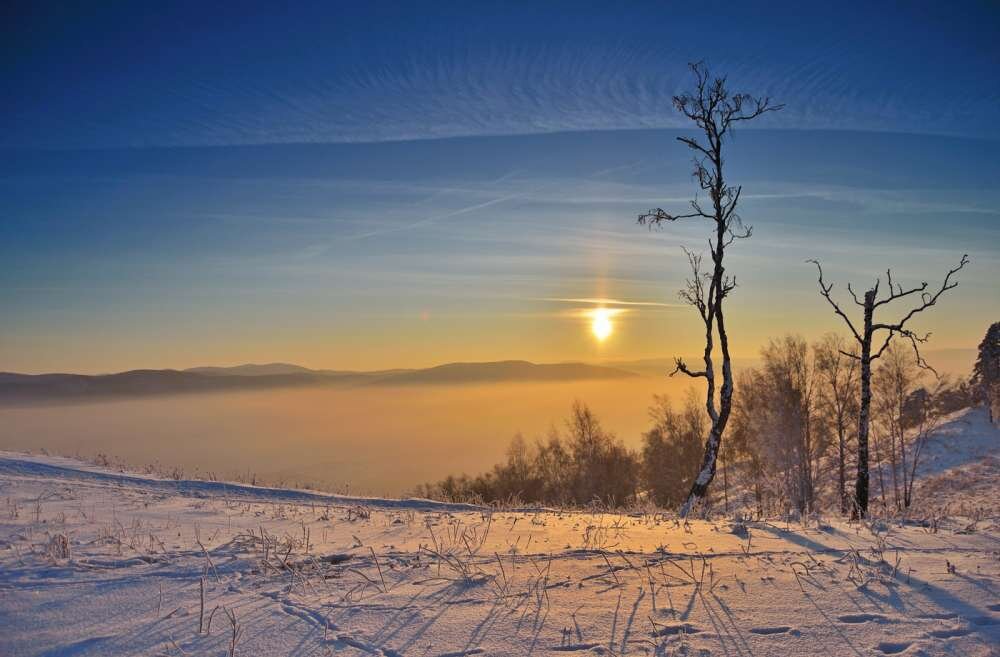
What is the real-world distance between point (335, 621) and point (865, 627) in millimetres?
3436

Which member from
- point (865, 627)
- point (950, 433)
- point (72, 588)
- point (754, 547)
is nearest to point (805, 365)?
point (950, 433)

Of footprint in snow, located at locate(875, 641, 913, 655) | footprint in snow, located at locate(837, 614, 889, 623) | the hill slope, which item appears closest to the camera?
footprint in snow, located at locate(875, 641, 913, 655)

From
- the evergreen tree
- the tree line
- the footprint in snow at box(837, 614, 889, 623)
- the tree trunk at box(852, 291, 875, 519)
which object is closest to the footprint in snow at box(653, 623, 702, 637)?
the footprint in snow at box(837, 614, 889, 623)

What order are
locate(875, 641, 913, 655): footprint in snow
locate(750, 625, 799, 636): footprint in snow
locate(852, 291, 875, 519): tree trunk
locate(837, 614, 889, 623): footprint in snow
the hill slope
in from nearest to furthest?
locate(875, 641, 913, 655): footprint in snow, the hill slope, locate(750, 625, 799, 636): footprint in snow, locate(837, 614, 889, 623): footprint in snow, locate(852, 291, 875, 519): tree trunk

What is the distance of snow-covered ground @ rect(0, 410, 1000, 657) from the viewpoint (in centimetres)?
362

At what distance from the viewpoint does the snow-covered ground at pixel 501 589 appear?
362cm

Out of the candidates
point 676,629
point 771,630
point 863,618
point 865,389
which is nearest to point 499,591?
point 676,629

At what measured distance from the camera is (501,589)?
4.55 meters

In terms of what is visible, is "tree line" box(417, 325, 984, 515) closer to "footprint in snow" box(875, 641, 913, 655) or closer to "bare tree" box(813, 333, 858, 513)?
"bare tree" box(813, 333, 858, 513)

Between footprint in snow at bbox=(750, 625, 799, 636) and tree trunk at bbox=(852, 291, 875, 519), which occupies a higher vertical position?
tree trunk at bbox=(852, 291, 875, 519)

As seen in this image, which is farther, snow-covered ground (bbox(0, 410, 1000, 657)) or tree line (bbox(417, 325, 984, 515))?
tree line (bbox(417, 325, 984, 515))

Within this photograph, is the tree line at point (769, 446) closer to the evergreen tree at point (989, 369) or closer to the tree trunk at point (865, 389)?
the evergreen tree at point (989, 369)

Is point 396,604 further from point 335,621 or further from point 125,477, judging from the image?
point 125,477

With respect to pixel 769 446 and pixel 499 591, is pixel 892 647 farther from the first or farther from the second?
pixel 769 446
